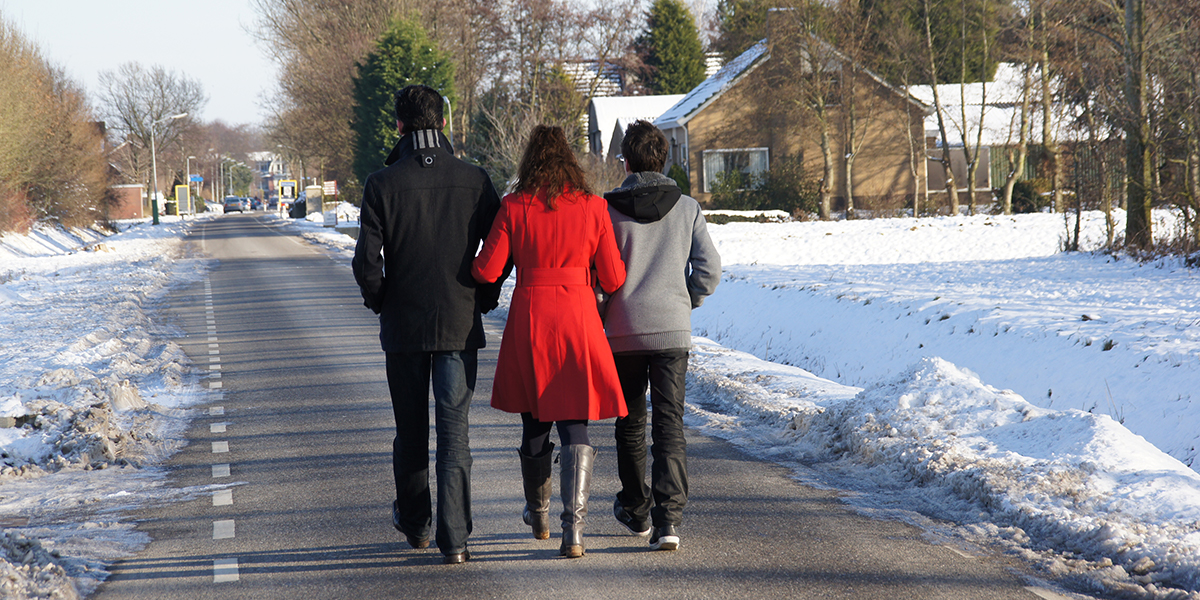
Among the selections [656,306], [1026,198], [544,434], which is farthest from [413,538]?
[1026,198]

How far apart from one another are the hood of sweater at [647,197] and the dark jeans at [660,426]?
65 cm

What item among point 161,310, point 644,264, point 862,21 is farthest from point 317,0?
point 644,264

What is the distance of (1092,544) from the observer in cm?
465

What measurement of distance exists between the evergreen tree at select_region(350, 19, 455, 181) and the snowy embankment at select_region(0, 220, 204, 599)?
29379 mm

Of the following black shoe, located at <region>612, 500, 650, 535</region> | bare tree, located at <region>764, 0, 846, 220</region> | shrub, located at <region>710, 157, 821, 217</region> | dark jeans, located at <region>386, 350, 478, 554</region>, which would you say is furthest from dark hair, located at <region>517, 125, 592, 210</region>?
shrub, located at <region>710, 157, 821, 217</region>

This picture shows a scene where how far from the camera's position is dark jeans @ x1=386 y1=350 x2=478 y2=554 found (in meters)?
4.60

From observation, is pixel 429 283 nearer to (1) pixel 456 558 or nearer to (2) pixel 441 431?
(2) pixel 441 431

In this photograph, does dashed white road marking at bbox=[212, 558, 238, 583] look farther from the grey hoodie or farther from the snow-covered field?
the grey hoodie

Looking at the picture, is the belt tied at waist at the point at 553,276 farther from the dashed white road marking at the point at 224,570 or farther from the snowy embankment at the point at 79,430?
the snowy embankment at the point at 79,430

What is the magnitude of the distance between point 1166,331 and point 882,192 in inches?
1325

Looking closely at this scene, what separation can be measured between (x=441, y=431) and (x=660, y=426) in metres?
1.02

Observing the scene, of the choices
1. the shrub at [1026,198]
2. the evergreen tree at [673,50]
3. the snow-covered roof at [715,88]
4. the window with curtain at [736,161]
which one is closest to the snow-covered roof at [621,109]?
the snow-covered roof at [715,88]

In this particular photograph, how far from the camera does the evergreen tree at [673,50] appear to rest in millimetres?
65250

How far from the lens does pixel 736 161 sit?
41.5 meters
